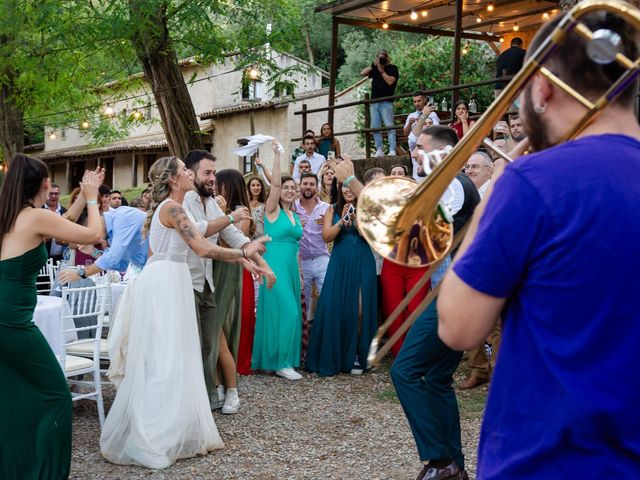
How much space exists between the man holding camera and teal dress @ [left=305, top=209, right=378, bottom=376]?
5.65 m

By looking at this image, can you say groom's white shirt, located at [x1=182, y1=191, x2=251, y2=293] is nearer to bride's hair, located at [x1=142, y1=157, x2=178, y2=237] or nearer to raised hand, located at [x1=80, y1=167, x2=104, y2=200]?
bride's hair, located at [x1=142, y1=157, x2=178, y2=237]

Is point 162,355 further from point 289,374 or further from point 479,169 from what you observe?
point 289,374

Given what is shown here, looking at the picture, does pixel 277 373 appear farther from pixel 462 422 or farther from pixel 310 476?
pixel 310 476

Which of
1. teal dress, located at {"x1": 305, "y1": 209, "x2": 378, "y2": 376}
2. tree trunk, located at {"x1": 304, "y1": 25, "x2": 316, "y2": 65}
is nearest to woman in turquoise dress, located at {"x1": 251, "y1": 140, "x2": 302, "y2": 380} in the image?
teal dress, located at {"x1": 305, "y1": 209, "x2": 378, "y2": 376}

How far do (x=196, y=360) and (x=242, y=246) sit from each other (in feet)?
3.76

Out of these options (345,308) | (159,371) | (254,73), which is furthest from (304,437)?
(254,73)

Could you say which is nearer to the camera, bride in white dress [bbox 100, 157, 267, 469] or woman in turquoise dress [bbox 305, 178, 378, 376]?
bride in white dress [bbox 100, 157, 267, 469]

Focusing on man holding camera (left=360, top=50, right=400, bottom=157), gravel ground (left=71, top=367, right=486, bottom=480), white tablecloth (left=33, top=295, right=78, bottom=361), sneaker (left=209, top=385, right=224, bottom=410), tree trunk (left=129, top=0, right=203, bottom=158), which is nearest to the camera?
gravel ground (left=71, top=367, right=486, bottom=480)

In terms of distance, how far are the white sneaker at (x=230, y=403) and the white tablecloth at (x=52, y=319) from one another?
1.51 m

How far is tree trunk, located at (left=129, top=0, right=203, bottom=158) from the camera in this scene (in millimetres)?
13602

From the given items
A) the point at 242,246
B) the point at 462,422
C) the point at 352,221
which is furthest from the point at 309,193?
the point at 462,422

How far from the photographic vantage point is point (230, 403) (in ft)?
22.9

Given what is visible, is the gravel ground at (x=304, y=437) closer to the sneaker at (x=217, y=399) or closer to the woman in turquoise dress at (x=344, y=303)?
the sneaker at (x=217, y=399)

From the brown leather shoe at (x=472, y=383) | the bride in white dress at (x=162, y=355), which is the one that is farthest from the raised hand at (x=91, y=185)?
the brown leather shoe at (x=472, y=383)
